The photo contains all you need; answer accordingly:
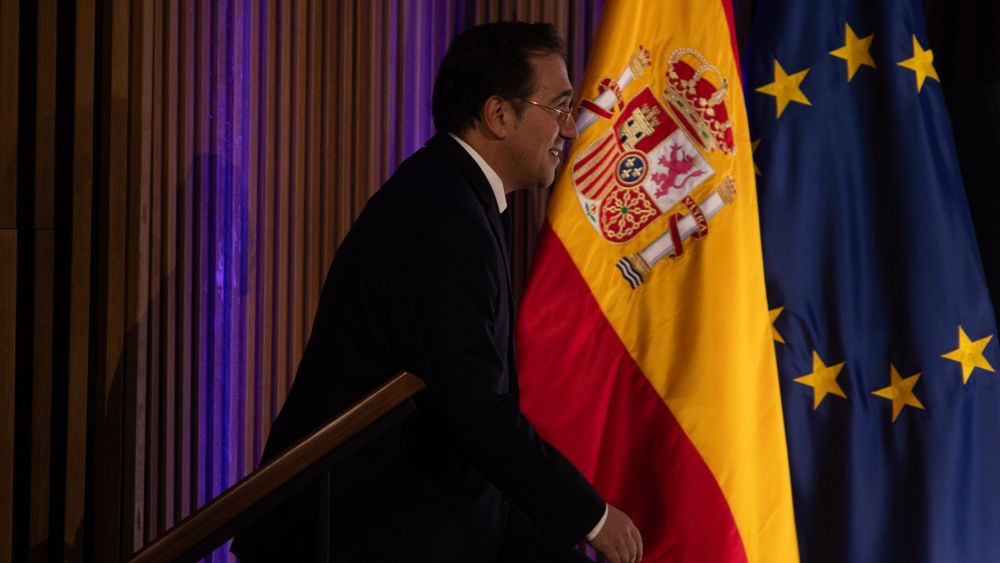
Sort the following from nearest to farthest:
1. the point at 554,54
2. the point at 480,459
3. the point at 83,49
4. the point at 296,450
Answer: the point at 296,450, the point at 480,459, the point at 554,54, the point at 83,49

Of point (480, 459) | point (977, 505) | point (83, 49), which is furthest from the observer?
point (977, 505)

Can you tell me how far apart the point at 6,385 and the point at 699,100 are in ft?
6.19

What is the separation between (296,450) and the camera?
1331 millimetres

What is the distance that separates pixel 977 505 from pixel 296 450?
2103 mm

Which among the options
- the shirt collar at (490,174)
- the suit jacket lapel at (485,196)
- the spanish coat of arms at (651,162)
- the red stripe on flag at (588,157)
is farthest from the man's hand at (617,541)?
the red stripe on flag at (588,157)

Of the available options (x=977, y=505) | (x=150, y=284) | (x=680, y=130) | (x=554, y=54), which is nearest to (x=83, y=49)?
(x=150, y=284)

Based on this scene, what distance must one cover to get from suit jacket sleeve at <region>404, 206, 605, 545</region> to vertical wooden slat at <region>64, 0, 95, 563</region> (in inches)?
51.0

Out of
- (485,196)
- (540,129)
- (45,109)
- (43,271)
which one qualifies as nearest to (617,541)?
(485,196)

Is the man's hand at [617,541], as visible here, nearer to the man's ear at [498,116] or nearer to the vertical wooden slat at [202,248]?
the man's ear at [498,116]

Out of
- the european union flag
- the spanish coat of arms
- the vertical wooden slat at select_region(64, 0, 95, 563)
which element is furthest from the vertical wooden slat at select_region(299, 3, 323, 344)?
the european union flag

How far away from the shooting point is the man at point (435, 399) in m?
1.61

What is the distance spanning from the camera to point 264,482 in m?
1.31

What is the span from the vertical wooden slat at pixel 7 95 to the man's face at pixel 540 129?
134 centimetres

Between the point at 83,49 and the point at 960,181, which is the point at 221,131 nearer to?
the point at 83,49
